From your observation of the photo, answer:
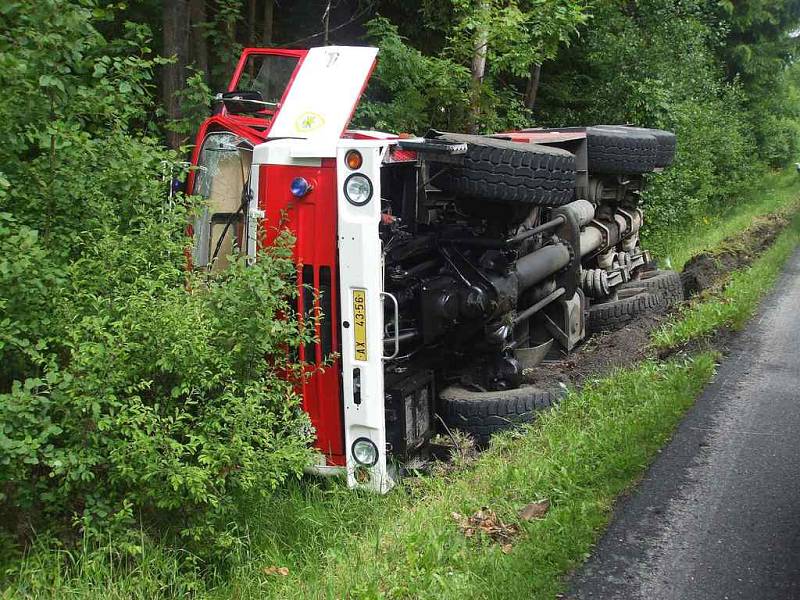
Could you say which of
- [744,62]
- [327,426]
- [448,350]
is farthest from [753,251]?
[744,62]

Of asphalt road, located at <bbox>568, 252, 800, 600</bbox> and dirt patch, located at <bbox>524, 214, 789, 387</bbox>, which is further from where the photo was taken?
dirt patch, located at <bbox>524, 214, 789, 387</bbox>

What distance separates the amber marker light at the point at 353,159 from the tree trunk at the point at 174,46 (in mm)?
3921

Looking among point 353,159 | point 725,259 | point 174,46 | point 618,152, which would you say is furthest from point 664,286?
point 174,46

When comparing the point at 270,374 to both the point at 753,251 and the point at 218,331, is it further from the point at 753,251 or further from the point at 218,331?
the point at 753,251

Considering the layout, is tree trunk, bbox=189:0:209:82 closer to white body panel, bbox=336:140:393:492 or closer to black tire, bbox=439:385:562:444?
white body panel, bbox=336:140:393:492

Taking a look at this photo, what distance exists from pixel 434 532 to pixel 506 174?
2.44 metres

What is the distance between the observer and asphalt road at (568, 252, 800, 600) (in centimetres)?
371

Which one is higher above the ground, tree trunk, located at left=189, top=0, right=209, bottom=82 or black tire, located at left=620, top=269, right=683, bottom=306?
tree trunk, located at left=189, top=0, right=209, bottom=82

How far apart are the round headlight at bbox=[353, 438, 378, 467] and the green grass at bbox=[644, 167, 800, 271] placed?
7.89 meters

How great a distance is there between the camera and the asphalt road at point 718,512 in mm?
3709

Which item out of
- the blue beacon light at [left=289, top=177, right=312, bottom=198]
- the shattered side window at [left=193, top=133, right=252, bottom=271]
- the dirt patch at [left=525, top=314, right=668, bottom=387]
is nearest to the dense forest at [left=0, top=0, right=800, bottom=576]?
the shattered side window at [left=193, top=133, right=252, bottom=271]

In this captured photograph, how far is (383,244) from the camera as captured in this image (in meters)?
5.19

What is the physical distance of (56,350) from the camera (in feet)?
14.3

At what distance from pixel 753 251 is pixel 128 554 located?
10593 mm
